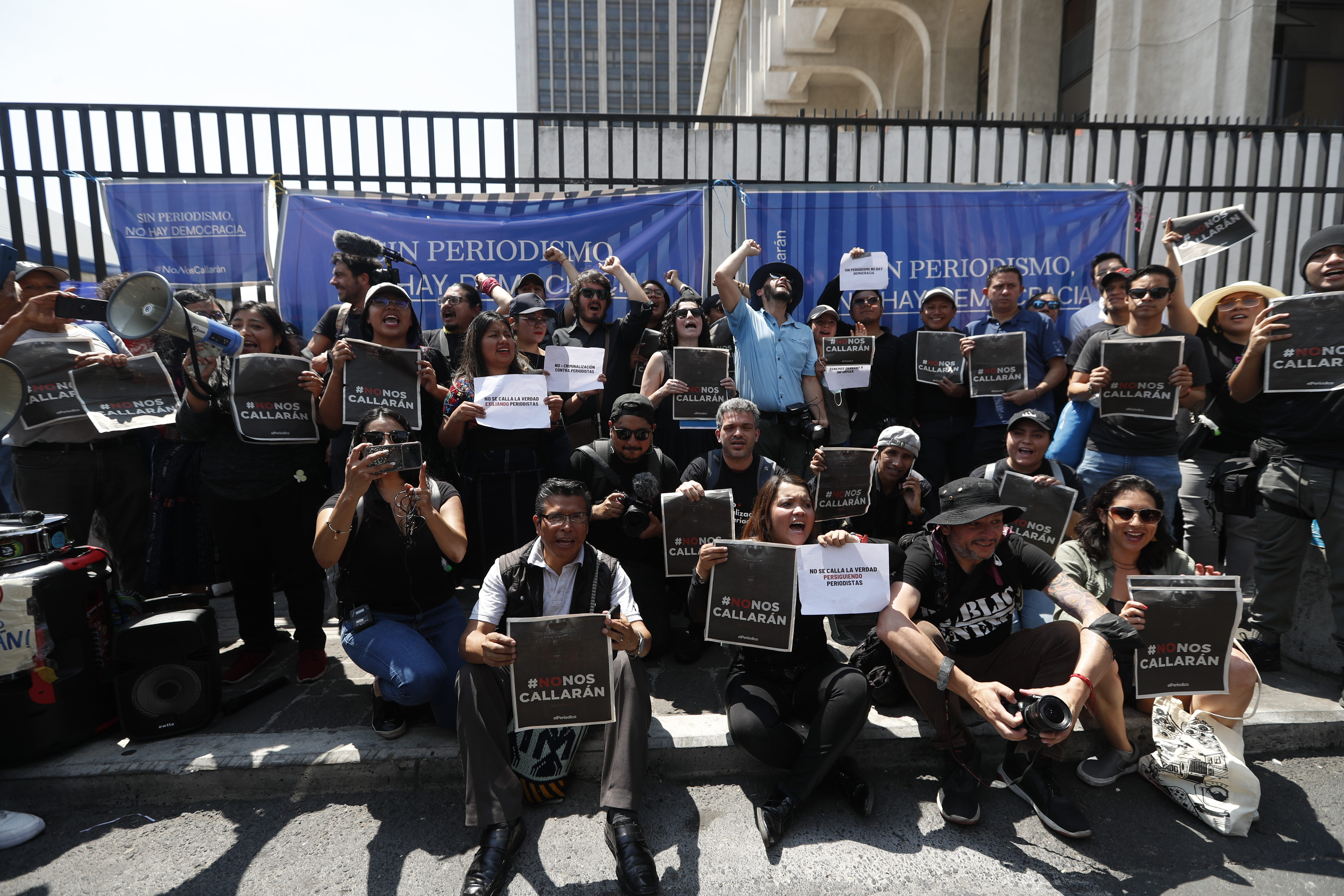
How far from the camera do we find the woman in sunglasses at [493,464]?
15.2 feet

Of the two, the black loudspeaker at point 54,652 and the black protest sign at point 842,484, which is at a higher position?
the black protest sign at point 842,484

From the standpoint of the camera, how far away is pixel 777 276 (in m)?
5.95

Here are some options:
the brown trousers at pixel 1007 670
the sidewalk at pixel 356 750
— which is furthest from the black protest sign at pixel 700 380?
the brown trousers at pixel 1007 670

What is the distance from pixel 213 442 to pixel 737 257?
11.8 ft

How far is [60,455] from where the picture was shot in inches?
175

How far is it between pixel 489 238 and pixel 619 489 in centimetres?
349

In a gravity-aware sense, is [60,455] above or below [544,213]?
below

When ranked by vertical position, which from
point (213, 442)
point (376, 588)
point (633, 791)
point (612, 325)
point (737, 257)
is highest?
point (737, 257)

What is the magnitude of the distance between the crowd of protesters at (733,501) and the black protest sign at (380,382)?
98mm

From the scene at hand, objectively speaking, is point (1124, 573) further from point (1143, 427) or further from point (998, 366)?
point (998, 366)

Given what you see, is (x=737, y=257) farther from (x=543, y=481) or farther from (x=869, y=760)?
(x=869, y=760)

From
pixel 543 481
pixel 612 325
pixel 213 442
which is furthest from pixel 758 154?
pixel 213 442

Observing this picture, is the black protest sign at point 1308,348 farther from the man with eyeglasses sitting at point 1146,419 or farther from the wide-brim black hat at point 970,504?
the wide-brim black hat at point 970,504

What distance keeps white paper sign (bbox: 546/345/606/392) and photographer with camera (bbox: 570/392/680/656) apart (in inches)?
16.1
